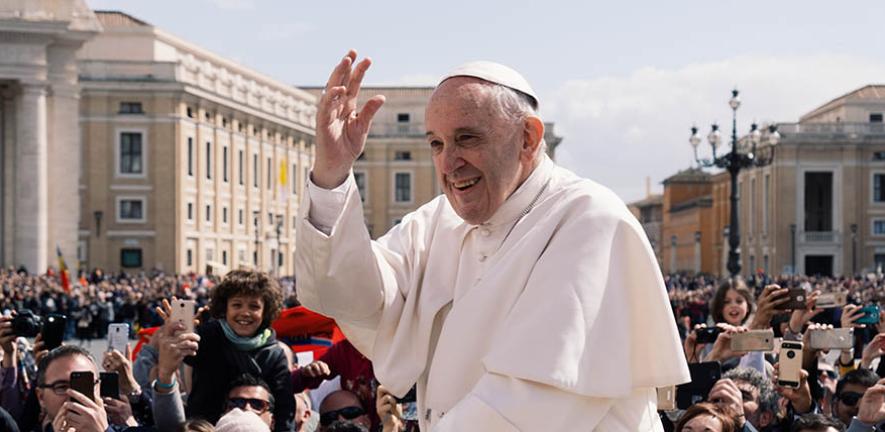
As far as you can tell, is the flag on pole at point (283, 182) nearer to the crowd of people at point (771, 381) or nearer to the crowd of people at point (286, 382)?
the crowd of people at point (286, 382)

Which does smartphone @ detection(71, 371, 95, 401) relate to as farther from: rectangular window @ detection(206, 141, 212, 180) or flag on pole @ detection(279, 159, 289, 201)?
flag on pole @ detection(279, 159, 289, 201)

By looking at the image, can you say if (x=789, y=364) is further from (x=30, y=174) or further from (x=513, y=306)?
(x=30, y=174)

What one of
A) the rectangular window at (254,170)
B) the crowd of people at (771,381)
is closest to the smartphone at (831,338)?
the crowd of people at (771,381)

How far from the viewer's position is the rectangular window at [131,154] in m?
64.0

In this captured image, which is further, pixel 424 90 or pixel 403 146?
pixel 424 90

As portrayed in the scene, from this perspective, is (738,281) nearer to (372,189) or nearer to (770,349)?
(770,349)

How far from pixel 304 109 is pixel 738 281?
80.6 meters

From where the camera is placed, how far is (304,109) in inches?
3450

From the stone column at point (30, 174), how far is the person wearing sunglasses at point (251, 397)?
44.9 metres

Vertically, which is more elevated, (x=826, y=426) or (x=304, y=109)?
(x=304, y=109)

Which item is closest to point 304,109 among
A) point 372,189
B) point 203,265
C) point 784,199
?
point 372,189

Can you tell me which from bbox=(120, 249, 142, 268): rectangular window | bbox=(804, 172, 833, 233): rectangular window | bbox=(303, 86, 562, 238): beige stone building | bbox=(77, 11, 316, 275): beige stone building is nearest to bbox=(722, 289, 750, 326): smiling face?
bbox=(77, 11, 316, 275): beige stone building

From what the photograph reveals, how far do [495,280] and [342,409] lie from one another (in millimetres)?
3848

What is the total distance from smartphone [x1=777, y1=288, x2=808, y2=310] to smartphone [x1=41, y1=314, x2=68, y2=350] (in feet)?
10.8
